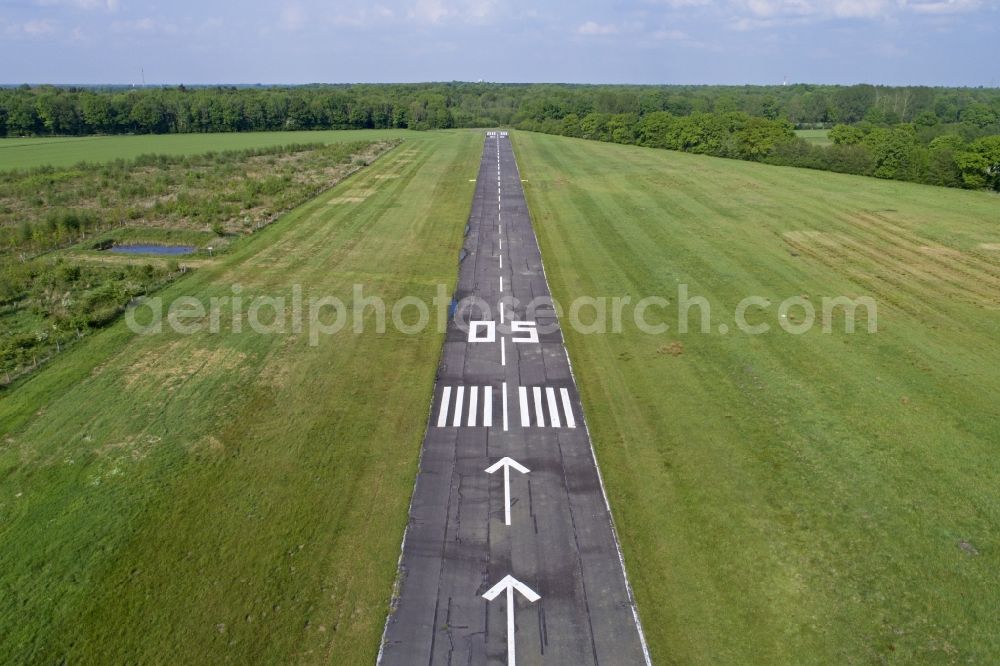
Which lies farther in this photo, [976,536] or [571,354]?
[571,354]

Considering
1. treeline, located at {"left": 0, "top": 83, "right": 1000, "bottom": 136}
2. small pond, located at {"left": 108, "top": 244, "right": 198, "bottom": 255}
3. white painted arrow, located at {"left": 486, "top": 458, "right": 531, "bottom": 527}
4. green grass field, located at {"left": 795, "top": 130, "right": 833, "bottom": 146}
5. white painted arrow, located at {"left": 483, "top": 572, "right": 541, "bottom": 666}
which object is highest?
treeline, located at {"left": 0, "top": 83, "right": 1000, "bottom": 136}

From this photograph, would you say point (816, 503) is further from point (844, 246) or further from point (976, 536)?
point (844, 246)

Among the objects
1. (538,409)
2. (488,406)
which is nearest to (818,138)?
(538,409)

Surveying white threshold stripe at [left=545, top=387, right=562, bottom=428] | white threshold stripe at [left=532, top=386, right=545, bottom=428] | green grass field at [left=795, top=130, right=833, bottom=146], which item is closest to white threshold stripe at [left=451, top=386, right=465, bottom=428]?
white threshold stripe at [left=532, top=386, right=545, bottom=428]

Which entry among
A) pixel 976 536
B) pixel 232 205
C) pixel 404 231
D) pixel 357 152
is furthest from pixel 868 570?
pixel 357 152

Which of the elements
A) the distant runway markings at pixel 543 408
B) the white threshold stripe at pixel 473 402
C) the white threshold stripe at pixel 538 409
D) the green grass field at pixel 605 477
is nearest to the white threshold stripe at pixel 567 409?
the distant runway markings at pixel 543 408

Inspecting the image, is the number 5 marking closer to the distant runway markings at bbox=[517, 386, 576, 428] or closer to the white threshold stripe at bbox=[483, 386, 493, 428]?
the distant runway markings at bbox=[517, 386, 576, 428]

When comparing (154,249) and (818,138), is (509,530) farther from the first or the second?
(818,138)
